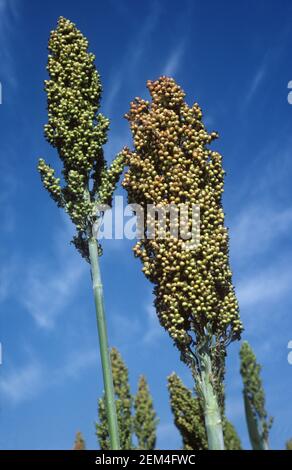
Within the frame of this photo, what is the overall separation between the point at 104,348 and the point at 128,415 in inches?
740

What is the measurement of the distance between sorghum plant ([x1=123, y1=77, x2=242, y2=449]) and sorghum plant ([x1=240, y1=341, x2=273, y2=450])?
1051 inches

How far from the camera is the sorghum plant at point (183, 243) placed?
44.6 ft

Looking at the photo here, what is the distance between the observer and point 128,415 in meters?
31.7

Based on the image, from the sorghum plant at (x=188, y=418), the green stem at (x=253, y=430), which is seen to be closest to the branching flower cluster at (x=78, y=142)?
the sorghum plant at (x=188, y=418)

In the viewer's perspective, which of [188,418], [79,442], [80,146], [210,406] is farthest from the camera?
[79,442]

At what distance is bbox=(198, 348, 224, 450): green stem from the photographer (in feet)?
42.0

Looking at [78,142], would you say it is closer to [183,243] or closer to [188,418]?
[183,243]

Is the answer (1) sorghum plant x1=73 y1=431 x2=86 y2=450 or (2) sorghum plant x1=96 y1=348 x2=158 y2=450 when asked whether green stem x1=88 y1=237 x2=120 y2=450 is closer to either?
(2) sorghum plant x1=96 y1=348 x2=158 y2=450

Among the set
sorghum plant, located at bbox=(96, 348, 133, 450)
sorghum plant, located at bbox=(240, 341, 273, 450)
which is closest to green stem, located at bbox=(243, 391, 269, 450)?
sorghum plant, located at bbox=(240, 341, 273, 450)

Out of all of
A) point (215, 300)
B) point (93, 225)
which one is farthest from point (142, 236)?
point (215, 300)

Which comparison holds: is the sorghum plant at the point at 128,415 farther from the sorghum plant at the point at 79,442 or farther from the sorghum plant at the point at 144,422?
the sorghum plant at the point at 79,442

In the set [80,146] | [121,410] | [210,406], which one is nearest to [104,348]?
[210,406]

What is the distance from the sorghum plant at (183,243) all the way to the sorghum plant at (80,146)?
1121mm
